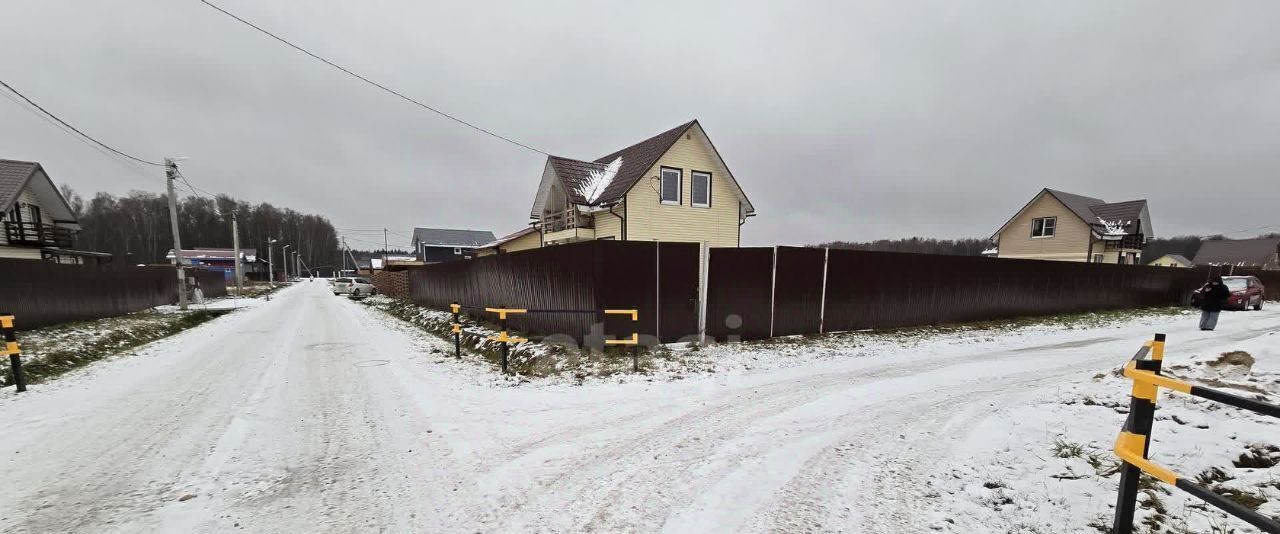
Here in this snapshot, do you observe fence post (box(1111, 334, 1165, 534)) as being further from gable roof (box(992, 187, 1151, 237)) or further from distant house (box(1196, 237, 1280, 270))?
distant house (box(1196, 237, 1280, 270))

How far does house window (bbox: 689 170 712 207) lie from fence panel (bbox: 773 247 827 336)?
352 inches

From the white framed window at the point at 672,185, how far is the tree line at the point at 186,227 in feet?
258

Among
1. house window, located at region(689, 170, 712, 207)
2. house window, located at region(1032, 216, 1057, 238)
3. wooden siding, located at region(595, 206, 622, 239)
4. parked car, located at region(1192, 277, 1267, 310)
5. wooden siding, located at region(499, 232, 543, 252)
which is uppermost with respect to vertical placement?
house window, located at region(689, 170, 712, 207)

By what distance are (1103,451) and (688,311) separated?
228 inches

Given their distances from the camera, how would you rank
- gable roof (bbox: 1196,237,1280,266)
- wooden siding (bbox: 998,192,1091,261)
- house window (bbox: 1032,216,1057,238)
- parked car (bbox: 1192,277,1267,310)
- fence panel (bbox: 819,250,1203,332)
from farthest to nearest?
1. gable roof (bbox: 1196,237,1280,266)
2. house window (bbox: 1032,216,1057,238)
3. wooden siding (bbox: 998,192,1091,261)
4. parked car (bbox: 1192,277,1267,310)
5. fence panel (bbox: 819,250,1203,332)

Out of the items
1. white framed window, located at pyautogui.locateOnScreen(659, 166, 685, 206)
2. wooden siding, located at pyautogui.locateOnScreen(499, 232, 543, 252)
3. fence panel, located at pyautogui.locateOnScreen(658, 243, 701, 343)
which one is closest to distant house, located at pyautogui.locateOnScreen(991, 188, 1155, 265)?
white framed window, located at pyautogui.locateOnScreen(659, 166, 685, 206)

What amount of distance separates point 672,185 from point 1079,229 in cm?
2830

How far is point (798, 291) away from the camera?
9.42 meters

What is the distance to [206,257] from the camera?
68.5 meters

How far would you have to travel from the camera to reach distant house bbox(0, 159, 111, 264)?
67.0ft

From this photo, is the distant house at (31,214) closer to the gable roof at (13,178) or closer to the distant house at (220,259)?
the gable roof at (13,178)

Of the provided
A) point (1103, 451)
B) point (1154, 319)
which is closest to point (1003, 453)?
point (1103, 451)

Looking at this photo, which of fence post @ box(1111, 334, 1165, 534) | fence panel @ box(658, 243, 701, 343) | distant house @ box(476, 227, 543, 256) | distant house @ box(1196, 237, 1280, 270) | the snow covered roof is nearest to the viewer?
fence post @ box(1111, 334, 1165, 534)

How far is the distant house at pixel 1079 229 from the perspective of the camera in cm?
2677
